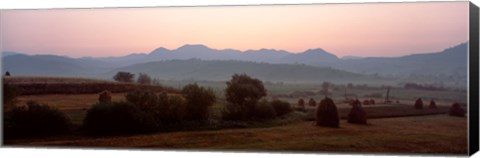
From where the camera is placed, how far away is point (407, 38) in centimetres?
1027

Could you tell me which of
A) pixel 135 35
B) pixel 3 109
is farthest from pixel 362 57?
pixel 3 109

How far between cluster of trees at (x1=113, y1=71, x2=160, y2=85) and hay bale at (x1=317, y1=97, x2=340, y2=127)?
6.92ft

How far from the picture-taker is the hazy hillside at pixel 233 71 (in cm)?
1057

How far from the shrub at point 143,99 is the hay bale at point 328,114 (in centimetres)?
211

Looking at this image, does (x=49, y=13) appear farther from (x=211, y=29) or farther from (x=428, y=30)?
(x=428, y=30)

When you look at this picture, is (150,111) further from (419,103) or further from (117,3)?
(419,103)

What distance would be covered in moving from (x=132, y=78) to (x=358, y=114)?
9.60 ft

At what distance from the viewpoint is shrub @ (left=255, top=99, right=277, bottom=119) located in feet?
35.2

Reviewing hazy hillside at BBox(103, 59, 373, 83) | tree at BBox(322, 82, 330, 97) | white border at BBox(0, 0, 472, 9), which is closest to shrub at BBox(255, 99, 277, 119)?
hazy hillside at BBox(103, 59, 373, 83)

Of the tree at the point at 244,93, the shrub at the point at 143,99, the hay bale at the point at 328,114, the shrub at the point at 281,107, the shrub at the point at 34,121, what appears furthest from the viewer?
the shrub at the point at 34,121

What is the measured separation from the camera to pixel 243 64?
1080cm

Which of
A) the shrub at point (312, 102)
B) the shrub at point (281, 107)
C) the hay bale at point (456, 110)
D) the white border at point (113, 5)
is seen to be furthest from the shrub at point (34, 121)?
the hay bale at point (456, 110)

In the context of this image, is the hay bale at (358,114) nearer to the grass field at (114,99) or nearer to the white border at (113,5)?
the grass field at (114,99)

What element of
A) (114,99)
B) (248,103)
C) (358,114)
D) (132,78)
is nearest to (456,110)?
(358,114)
